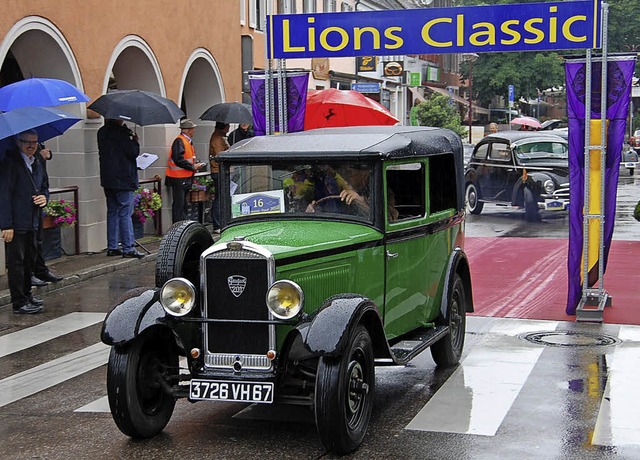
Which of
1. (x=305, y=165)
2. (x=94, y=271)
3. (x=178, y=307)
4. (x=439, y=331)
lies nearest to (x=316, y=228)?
(x=305, y=165)

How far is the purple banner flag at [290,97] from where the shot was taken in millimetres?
14375

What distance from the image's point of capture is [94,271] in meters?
14.4

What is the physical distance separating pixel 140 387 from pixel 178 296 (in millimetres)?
645

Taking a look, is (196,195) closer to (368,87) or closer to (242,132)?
(242,132)

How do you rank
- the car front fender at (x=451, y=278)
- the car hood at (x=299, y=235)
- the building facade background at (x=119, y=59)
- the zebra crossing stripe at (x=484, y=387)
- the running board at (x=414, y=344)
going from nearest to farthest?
the car hood at (x=299, y=235) → the zebra crossing stripe at (x=484, y=387) → the running board at (x=414, y=344) → the car front fender at (x=451, y=278) → the building facade background at (x=119, y=59)

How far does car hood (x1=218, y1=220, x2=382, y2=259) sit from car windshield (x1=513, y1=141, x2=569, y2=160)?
52.8 feet

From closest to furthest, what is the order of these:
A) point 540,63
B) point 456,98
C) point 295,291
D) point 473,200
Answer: point 295,291
point 473,200
point 540,63
point 456,98

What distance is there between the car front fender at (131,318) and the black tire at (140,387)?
0.28 ft

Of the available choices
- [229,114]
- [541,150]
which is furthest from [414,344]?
[541,150]

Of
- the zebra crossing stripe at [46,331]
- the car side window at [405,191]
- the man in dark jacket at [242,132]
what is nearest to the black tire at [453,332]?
the car side window at [405,191]

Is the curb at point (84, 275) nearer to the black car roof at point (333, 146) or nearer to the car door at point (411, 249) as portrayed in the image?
the black car roof at point (333, 146)

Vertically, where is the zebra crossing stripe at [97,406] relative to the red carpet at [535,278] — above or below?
below

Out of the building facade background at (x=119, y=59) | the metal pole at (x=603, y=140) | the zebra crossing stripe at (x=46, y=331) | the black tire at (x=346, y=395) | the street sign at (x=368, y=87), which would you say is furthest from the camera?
the street sign at (x=368, y=87)

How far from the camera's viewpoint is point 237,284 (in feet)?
22.2
